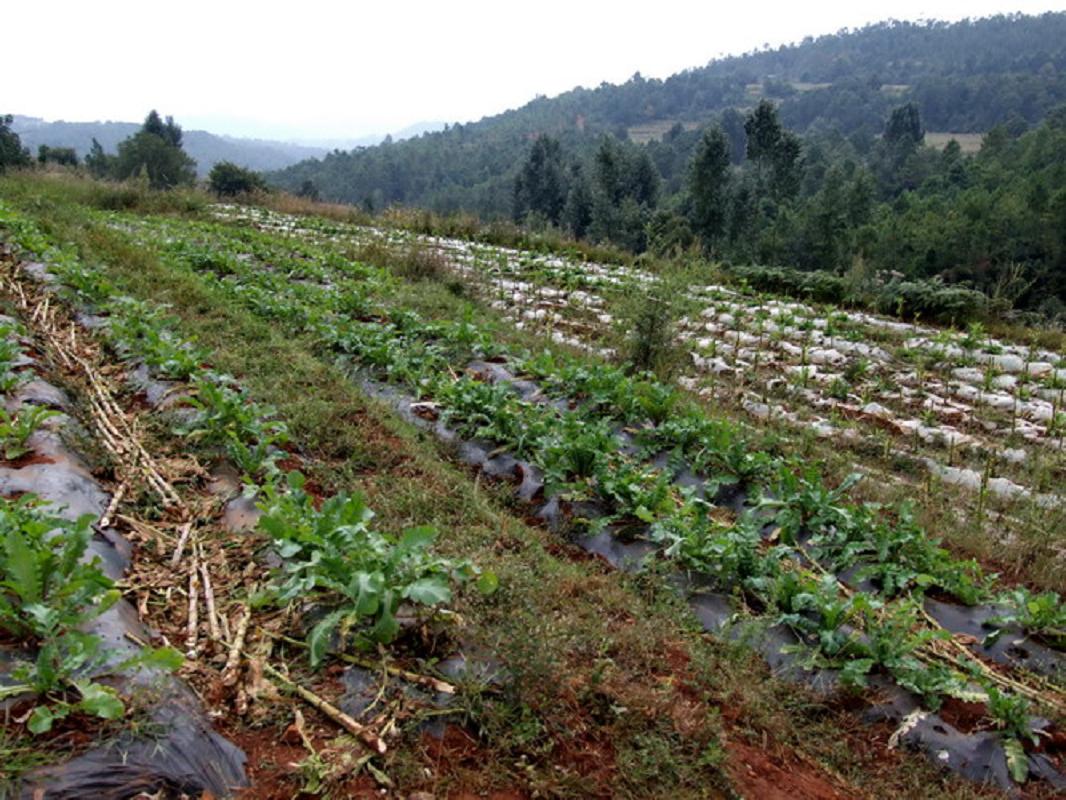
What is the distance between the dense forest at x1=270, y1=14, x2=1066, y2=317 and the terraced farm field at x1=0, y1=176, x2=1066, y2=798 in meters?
3.90

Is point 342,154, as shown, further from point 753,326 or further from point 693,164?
point 753,326

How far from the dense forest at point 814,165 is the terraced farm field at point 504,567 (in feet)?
12.8

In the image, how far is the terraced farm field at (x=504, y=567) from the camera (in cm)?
201

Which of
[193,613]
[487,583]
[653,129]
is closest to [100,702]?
[193,613]

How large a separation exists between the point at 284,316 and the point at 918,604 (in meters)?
6.08

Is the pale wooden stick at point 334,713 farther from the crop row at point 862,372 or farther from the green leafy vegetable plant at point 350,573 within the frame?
the crop row at point 862,372

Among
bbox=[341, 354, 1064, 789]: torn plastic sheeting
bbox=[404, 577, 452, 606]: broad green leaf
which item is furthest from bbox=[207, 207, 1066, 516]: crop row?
bbox=[404, 577, 452, 606]: broad green leaf

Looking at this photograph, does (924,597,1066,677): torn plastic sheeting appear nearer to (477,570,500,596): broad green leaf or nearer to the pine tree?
(477,570,500,596): broad green leaf

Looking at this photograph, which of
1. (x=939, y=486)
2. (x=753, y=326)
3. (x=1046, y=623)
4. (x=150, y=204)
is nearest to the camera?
(x=1046, y=623)

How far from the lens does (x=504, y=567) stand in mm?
3004

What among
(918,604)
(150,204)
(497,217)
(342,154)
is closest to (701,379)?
(918,604)

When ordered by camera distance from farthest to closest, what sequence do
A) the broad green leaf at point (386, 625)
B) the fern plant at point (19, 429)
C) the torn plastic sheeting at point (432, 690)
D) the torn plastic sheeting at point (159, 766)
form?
the fern plant at point (19, 429), the broad green leaf at point (386, 625), the torn plastic sheeting at point (432, 690), the torn plastic sheeting at point (159, 766)

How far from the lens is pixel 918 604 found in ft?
10.3

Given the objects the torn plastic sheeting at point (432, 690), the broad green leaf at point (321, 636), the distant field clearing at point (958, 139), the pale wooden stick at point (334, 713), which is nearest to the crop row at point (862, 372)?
the torn plastic sheeting at point (432, 690)
